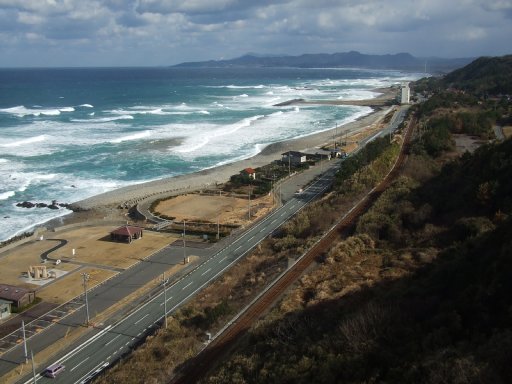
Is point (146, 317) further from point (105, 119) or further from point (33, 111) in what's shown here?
point (33, 111)

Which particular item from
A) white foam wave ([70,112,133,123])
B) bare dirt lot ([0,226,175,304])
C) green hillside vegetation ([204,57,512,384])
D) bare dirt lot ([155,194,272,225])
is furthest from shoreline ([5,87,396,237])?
white foam wave ([70,112,133,123])

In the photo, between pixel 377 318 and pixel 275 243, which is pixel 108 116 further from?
pixel 377 318

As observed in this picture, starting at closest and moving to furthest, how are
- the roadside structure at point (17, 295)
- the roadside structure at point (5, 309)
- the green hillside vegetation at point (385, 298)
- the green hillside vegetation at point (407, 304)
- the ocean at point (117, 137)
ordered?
the green hillside vegetation at point (407, 304) < the green hillside vegetation at point (385, 298) < the roadside structure at point (5, 309) < the roadside structure at point (17, 295) < the ocean at point (117, 137)

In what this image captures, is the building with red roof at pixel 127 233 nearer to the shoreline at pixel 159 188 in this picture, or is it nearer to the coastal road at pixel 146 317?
the coastal road at pixel 146 317

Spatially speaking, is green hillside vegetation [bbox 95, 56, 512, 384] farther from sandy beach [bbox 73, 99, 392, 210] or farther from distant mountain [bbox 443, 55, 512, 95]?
distant mountain [bbox 443, 55, 512, 95]

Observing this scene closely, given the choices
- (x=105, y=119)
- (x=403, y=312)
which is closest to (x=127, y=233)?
(x=403, y=312)

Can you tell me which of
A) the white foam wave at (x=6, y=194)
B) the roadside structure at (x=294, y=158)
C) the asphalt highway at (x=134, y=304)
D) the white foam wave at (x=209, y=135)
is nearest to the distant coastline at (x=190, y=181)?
the roadside structure at (x=294, y=158)
